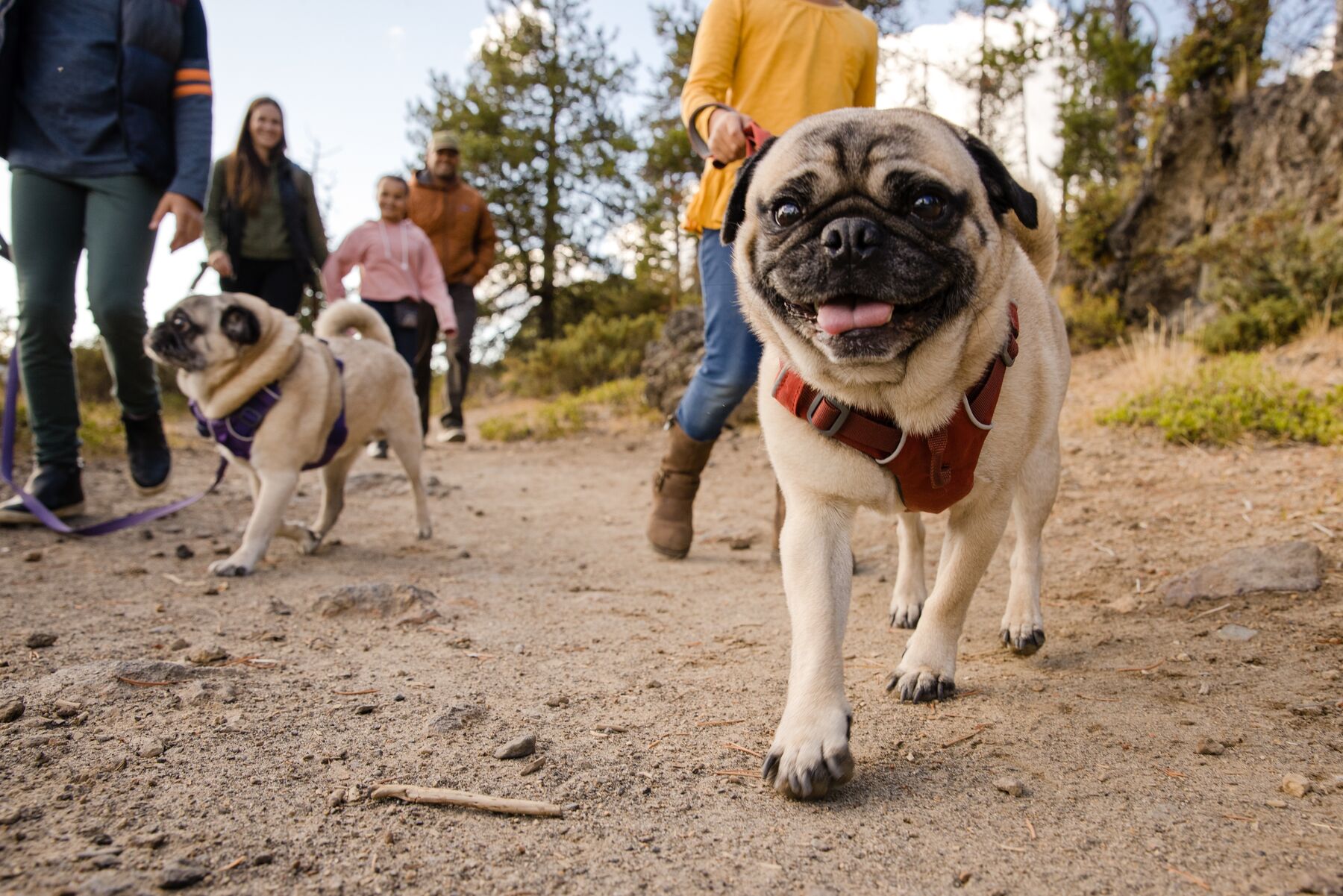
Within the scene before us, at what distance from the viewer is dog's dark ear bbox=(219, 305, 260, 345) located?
4105 mm

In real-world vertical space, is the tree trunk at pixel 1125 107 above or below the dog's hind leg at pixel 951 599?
above

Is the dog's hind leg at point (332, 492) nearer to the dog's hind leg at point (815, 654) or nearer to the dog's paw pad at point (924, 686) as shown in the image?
the dog's hind leg at point (815, 654)

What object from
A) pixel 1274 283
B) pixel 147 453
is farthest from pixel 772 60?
pixel 1274 283

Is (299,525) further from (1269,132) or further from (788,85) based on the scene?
(1269,132)

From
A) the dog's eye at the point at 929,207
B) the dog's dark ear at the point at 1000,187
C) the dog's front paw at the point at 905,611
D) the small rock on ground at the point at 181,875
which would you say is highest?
the dog's dark ear at the point at 1000,187

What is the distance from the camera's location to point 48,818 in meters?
1.50

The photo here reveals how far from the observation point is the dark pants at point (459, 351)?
→ 9.59 metres

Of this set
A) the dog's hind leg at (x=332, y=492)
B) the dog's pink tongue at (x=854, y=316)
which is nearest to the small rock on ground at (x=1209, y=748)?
the dog's pink tongue at (x=854, y=316)

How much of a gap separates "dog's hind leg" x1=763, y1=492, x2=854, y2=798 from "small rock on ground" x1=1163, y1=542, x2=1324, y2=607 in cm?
184

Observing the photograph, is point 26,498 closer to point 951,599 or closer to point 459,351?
point 951,599

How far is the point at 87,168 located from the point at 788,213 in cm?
374

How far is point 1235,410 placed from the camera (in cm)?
563

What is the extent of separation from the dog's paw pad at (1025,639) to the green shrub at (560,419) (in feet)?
29.8

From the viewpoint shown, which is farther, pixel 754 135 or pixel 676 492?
pixel 676 492
